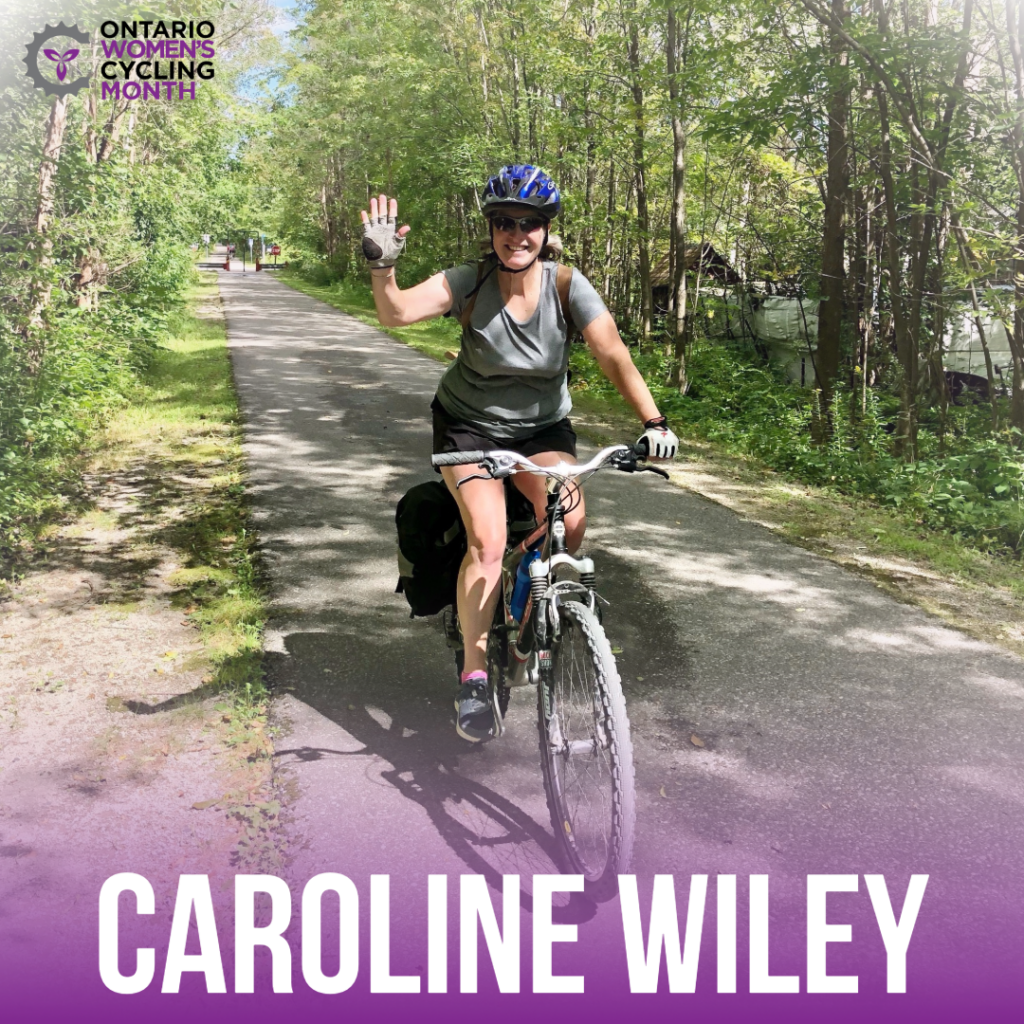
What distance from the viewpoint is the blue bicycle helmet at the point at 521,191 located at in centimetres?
350

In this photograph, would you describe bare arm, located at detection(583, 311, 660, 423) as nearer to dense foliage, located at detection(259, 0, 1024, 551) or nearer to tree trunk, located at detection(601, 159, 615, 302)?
dense foliage, located at detection(259, 0, 1024, 551)

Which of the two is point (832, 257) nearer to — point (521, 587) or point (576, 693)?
point (521, 587)

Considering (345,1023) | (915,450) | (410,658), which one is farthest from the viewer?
(915,450)

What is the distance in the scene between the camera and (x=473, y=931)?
9.73ft

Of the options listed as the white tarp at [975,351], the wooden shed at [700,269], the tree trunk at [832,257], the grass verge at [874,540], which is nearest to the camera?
the grass verge at [874,540]

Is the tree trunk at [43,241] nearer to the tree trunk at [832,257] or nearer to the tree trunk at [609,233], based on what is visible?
the tree trunk at [832,257]

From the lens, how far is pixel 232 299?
32281mm

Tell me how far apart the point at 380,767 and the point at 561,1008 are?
1376 mm

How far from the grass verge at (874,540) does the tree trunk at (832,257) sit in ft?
4.94

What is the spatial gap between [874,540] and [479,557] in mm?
4715

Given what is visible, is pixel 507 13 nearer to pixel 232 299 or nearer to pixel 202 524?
pixel 202 524

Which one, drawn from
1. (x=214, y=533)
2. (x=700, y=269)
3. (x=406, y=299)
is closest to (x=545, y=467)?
(x=406, y=299)

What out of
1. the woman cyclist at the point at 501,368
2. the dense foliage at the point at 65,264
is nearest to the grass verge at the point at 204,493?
the dense foliage at the point at 65,264

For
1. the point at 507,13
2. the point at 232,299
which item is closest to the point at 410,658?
the point at 507,13
